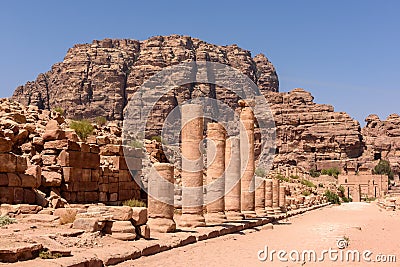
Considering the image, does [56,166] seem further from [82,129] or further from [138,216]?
[138,216]

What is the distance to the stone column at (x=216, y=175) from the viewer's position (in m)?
17.3

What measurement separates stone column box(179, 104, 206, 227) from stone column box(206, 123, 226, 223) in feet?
5.24

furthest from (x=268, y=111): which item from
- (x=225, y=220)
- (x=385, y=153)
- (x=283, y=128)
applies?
(x=225, y=220)

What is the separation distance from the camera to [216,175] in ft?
59.5

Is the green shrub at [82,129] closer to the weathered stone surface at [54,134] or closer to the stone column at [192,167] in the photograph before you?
the weathered stone surface at [54,134]

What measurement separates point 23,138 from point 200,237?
284 inches

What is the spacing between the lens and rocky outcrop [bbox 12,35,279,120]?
10400 centimetres

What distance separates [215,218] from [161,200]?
14.0 feet

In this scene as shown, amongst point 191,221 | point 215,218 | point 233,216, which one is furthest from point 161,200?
point 233,216

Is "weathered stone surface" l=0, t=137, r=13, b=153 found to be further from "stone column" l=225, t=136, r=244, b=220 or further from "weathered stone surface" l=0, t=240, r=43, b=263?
"stone column" l=225, t=136, r=244, b=220

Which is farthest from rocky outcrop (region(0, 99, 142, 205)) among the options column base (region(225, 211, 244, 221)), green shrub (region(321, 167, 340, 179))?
green shrub (region(321, 167, 340, 179))

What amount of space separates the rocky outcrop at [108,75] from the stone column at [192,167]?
83214 millimetres

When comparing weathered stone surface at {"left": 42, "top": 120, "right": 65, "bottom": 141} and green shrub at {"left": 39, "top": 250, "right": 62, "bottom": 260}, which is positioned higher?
weathered stone surface at {"left": 42, "top": 120, "right": 65, "bottom": 141}

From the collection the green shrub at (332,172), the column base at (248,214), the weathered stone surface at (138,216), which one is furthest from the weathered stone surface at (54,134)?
the green shrub at (332,172)
